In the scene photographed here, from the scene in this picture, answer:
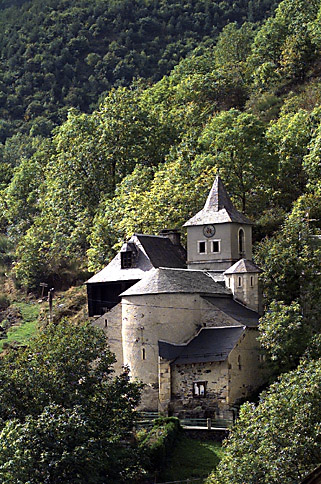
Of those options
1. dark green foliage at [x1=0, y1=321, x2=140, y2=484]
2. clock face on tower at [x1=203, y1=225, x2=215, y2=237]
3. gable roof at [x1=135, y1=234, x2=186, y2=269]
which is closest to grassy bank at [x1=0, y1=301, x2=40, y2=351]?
gable roof at [x1=135, y1=234, x2=186, y2=269]

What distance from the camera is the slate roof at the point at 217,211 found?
251ft

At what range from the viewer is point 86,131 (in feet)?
338

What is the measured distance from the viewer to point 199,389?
64.1 meters

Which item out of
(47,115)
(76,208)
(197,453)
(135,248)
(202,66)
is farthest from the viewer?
(47,115)

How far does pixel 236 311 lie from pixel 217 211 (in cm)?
1017

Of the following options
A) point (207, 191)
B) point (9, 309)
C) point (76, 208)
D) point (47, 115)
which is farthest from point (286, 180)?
point (47, 115)

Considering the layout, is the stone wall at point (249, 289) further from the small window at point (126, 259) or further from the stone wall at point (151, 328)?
the small window at point (126, 259)

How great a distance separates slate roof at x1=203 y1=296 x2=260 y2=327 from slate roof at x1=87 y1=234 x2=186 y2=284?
18.4 feet

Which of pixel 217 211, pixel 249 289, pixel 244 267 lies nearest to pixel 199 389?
pixel 249 289

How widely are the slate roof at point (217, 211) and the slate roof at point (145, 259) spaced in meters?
2.21

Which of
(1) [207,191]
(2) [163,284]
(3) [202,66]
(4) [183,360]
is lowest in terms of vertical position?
(4) [183,360]

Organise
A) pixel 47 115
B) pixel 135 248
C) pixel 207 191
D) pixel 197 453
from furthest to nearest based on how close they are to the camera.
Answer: pixel 47 115 < pixel 207 191 < pixel 135 248 < pixel 197 453

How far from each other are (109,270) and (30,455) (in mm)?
26261

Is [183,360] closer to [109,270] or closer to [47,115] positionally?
[109,270]
